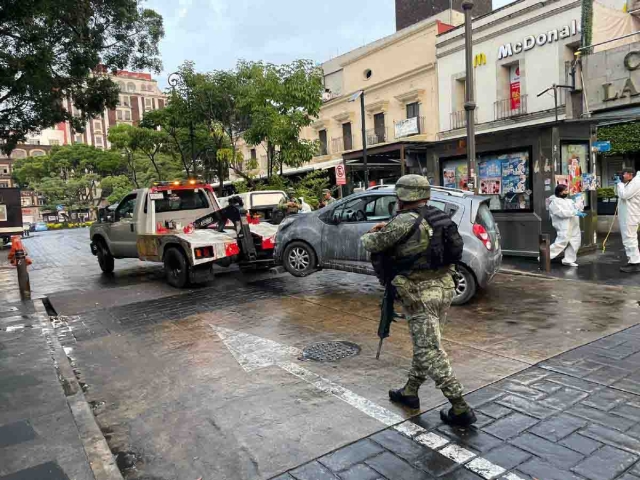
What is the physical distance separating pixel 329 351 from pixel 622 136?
1613 cm

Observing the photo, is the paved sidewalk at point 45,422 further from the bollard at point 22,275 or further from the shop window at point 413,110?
the shop window at point 413,110

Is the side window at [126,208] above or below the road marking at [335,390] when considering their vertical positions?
above

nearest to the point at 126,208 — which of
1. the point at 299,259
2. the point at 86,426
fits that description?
the point at 299,259

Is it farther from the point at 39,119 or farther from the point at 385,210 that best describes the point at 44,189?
the point at 385,210

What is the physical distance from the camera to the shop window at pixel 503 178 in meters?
10.9

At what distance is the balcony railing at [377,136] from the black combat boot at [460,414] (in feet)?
76.5

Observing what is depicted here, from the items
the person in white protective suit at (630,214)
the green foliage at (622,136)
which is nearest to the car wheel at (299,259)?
the person in white protective suit at (630,214)

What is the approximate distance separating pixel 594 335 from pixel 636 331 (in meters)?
0.52

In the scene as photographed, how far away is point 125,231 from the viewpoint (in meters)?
11.4

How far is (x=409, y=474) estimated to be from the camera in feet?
9.73

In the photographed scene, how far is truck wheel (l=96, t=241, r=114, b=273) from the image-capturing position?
40.7 feet

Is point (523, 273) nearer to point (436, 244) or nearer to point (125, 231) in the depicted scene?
point (436, 244)

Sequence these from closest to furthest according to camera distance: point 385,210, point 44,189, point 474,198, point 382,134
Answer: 1. point 474,198
2. point 385,210
3. point 382,134
4. point 44,189

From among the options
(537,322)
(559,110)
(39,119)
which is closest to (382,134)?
(559,110)
